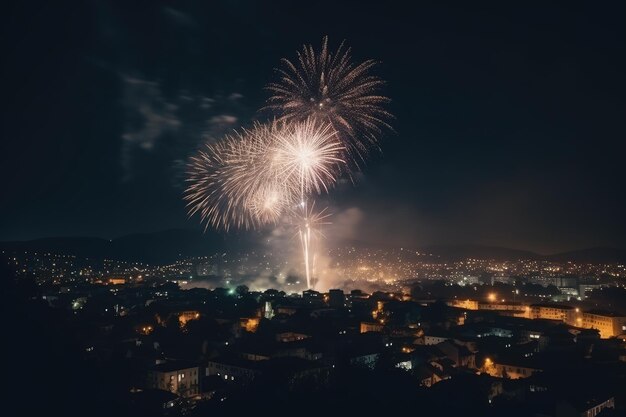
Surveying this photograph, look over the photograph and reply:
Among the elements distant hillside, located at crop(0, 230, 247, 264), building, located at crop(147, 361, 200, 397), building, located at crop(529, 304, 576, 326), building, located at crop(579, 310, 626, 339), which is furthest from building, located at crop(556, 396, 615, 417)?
distant hillside, located at crop(0, 230, 247, 264)

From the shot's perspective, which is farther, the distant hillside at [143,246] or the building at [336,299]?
the distant hillside at [143,246]

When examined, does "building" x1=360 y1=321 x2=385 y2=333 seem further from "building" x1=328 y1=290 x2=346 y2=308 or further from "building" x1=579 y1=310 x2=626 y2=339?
"building" x1=579 y1=310 x2=626 y2=339

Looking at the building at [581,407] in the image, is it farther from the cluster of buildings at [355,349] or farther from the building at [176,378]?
the building at [176,378]

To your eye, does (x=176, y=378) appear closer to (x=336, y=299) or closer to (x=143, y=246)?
(x=336, y=299)

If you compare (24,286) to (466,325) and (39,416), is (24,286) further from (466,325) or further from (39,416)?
(466,325)

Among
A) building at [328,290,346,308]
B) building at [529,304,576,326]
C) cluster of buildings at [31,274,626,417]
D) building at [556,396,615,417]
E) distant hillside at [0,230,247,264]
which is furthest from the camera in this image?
distant hillside at [0,230,247,264]

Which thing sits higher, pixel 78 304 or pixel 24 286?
pixel 24 286

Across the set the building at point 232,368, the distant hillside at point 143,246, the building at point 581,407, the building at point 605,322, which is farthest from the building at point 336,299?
the distant hillside at point 143,246

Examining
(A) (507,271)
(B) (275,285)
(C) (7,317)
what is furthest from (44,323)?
(A) (507,271)
